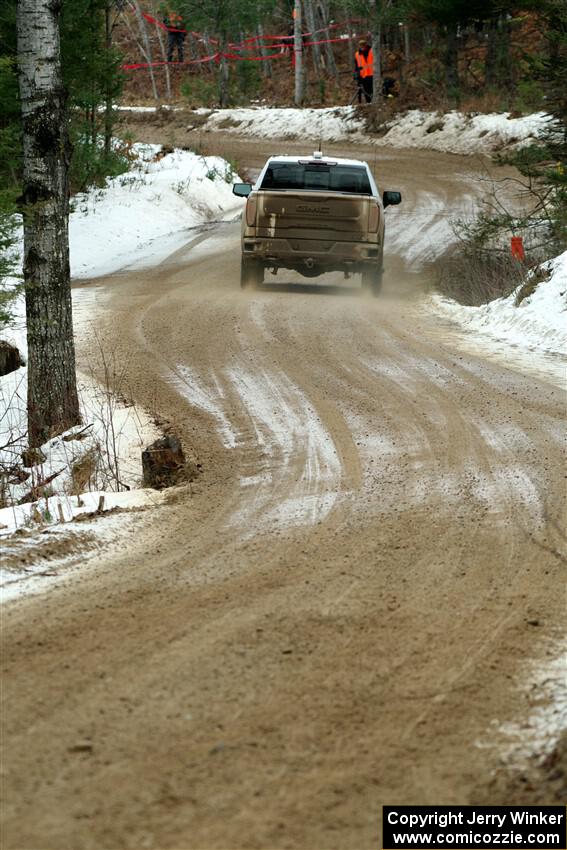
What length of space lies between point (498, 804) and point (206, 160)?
26526mm

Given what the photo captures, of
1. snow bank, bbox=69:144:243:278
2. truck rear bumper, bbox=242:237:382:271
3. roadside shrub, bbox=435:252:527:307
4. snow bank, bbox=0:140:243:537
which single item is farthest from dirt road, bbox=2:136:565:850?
snow bank, bbox=69:144:243:278

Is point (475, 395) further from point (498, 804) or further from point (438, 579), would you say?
point (498, 804)

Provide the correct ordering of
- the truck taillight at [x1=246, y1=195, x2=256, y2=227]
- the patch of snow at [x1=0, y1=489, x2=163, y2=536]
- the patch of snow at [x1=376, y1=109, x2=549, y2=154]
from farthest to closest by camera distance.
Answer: the patch of snow at [x1=376, y1=109, x2=549, y2=154] < the truck taillight at [x1=246, y1=195, x2=256, y2=227] < the patch of snow at [x1=0, y1=489, x2=163, y2=536]

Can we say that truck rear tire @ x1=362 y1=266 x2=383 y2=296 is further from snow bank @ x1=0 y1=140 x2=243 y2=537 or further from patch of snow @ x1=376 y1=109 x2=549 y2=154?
patch of snow @ x1=376 y1=109 x2=549 y2=154

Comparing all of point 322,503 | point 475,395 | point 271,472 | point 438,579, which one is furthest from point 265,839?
point 475,395

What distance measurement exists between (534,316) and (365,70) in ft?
96.5

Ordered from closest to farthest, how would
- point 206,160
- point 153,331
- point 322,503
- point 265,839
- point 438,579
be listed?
point 265,839
point 438,579
point 322,503
point 153,331
point 206,160

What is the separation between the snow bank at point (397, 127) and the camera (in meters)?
32.4

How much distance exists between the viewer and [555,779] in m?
3.48

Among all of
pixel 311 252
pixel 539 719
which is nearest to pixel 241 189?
pixel 311 252

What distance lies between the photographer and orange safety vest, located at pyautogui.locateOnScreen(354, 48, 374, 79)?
39094 mm

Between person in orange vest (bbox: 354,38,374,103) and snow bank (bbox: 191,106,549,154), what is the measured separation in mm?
867

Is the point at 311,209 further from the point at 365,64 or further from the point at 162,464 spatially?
the point at 365,64

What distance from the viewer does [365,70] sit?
3925 centimetres
